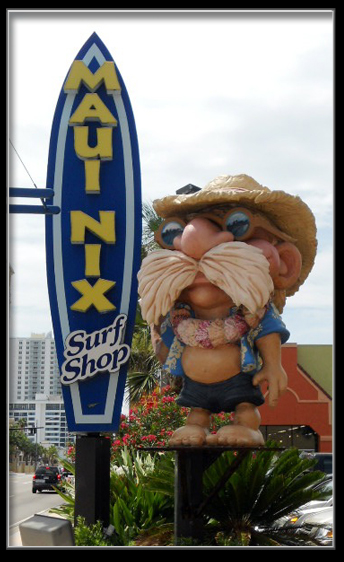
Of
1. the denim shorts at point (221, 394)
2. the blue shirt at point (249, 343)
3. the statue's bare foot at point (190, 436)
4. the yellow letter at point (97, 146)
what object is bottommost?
the statue's bare foot at point (190, 436)

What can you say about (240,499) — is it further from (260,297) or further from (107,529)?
(260,297)

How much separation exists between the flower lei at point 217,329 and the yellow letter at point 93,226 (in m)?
1.88

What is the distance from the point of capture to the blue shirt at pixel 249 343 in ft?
24.5

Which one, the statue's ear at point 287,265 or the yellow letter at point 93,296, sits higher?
the statue's ear at point 287,265

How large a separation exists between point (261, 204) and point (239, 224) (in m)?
0.33

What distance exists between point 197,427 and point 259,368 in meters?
0.83

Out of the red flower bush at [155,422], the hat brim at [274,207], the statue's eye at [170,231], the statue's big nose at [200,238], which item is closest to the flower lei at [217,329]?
the statue's big nose at [200,238]

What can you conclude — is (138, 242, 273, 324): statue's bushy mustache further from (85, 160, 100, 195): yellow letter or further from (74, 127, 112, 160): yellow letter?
(74, 127, 112, 160): yellow letter

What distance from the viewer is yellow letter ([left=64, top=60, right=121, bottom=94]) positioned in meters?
9.34

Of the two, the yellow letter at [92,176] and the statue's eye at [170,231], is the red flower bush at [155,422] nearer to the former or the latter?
the yellow letter at [92,176]

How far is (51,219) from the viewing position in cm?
922

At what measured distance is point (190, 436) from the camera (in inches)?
291
